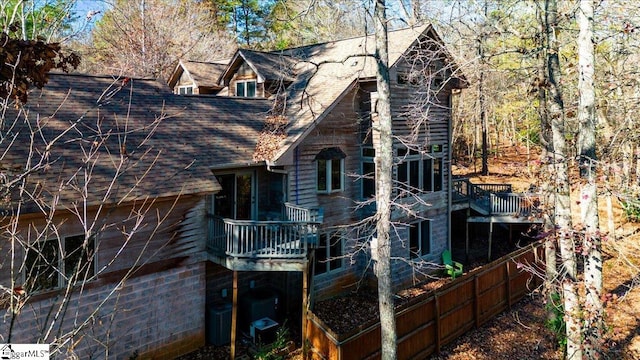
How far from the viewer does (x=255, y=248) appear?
40.9 ft

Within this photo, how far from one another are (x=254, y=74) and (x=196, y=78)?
→ 13.6 ft

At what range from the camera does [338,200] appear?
16.5 m

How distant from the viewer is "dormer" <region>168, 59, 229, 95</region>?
2183 cm

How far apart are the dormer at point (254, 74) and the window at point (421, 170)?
5928mm

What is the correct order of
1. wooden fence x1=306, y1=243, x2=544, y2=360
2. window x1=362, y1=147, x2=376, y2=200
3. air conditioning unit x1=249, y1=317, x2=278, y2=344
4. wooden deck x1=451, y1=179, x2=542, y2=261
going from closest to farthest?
wooden fence x1=306, y1=243, x2=544, y2=360
air conditioning unit x1=249, y1=317, x2=278, y2=344
window x1=362, y1=147, x2=376, y2=200
wooden deck x1=451, y1=179, x2=542, y2=261

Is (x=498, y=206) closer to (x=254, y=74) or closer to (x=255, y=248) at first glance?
(x=254, y=74)

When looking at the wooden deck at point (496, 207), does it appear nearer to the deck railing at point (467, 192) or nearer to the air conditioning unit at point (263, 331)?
the deck railing at point (467, 192)

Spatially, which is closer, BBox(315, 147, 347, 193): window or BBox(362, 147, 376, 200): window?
BBox(315, 147, 347, 193): window

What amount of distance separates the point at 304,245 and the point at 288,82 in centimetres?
925

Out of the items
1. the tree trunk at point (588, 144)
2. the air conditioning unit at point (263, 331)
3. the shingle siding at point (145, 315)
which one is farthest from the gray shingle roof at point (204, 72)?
the tree trunk at point (588, 144)

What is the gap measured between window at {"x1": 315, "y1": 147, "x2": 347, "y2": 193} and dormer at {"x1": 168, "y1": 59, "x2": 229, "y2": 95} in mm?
8274

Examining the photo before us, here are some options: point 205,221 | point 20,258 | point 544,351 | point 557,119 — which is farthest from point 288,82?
point 544,351

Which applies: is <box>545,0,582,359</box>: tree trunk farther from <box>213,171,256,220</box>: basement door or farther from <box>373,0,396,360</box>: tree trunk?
<box>213,171,256,220</box>: basement door

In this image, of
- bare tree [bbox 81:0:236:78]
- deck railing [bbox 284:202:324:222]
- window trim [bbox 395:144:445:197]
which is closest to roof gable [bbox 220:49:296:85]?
window trim [bbox 395:144:445:197]
